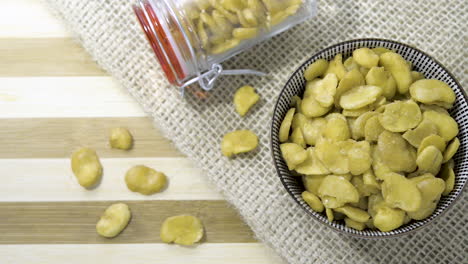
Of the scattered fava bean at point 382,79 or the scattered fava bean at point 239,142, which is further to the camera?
the scattered fava bean at point 239,142

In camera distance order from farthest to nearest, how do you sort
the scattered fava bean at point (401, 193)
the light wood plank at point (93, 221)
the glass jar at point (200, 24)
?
the light wood plank at point (93, 221), the glass jar at point (200, 24), the scattered fava bean at point (401, 193)

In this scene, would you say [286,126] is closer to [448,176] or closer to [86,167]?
A: [448,176]

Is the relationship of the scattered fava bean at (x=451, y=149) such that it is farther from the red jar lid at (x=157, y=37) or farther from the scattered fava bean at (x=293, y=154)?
the red jar lid at (x=157, y=37)

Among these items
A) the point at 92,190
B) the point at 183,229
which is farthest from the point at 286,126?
the point at 92,190

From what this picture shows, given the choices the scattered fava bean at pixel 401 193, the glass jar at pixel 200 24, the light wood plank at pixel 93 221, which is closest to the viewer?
the scattered fava bean at pixel 401 193

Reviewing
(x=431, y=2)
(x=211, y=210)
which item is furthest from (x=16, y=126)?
(x=431, y=2)

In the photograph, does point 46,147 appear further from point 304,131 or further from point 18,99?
point 304,131

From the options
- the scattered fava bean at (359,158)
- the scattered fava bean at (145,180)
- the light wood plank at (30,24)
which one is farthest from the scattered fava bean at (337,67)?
the light wood plank at (30,24)
